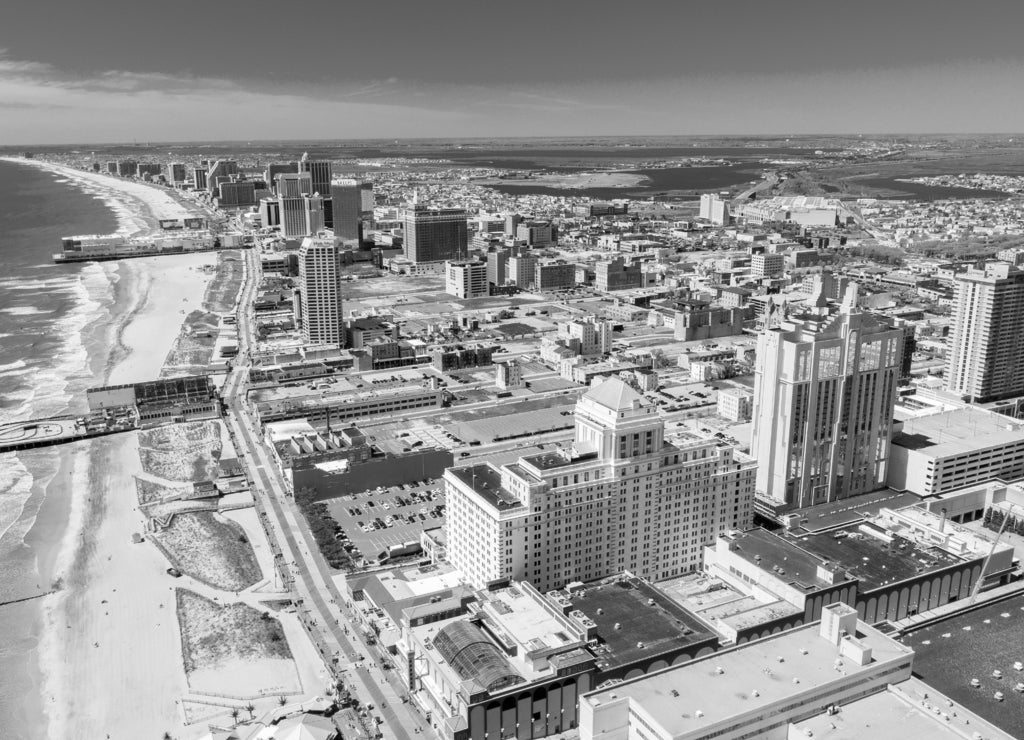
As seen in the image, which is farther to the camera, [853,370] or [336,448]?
[336,448]

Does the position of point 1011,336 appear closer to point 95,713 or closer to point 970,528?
point 970,528

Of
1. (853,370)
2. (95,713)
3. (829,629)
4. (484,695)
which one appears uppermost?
(853,370)

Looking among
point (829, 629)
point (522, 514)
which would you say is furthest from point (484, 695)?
point (829, 629)

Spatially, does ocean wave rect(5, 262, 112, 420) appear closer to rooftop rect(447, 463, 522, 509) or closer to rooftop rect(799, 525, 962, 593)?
rooftop rect(447, 463, 522, 509)

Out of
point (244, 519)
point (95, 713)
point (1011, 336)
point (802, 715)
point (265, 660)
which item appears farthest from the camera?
point (1011, 336)

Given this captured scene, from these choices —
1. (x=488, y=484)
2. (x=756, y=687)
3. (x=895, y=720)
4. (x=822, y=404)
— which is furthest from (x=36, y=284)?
(x=895, y=720)

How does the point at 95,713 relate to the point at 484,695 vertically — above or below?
below

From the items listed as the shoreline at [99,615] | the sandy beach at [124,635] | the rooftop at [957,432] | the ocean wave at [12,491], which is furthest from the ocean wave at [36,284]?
the rooftop at [957,432]
